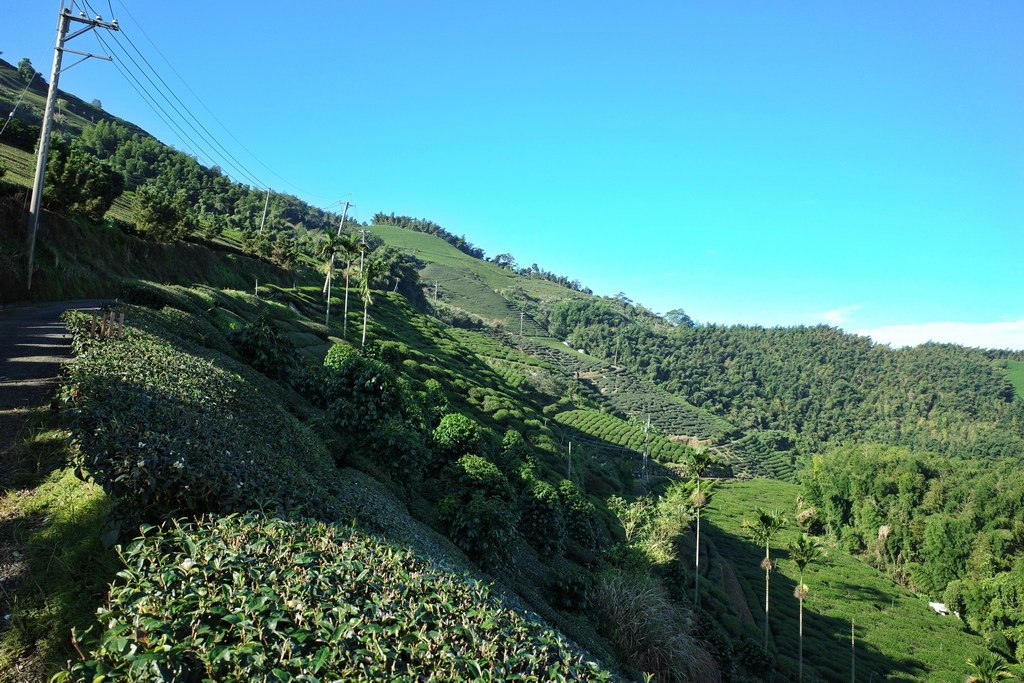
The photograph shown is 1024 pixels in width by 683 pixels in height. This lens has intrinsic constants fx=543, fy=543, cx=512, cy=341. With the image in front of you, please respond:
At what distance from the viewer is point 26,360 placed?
11078mm

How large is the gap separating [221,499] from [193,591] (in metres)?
2.42

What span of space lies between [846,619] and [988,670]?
15830 mm

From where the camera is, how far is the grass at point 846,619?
44.6 m

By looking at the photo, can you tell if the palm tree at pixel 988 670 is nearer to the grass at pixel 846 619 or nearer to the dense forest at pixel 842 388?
the grass at pixel 846 619

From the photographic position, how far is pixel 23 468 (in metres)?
7.31

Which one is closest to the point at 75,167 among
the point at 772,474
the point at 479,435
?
the point at 479,435

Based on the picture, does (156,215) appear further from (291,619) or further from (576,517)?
(291,619)

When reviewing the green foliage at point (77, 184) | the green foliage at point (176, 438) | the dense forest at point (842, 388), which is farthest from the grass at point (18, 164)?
the dense forest at point (842, 388)

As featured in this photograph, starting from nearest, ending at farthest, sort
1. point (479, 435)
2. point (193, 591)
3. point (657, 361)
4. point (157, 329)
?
point (193, 591)
point (157, 329)
point (479, 435)
point (657, 361)

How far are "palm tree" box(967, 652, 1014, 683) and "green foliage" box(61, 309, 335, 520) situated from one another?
164 ft

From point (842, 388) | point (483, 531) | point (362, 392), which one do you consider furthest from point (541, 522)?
point (842, 388)

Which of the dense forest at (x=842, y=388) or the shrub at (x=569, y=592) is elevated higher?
the dense forest at (x=842, y=388)

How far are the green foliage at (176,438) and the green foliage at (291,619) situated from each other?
713 mm

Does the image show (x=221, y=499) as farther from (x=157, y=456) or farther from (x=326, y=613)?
(x=326, y=613)
